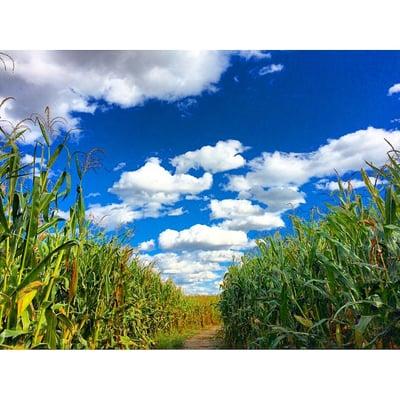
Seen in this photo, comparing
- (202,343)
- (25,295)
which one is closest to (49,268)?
(25,295)

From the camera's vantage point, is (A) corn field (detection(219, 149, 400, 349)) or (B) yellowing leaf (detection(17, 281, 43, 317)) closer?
(B) yellowing leaf (detection(17, 281, 43, 317))

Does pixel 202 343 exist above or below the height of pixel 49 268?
below

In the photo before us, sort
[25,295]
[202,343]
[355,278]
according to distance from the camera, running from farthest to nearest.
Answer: [202,343] < [355,278] < [25,295]

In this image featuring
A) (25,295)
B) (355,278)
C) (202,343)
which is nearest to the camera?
(25,295)

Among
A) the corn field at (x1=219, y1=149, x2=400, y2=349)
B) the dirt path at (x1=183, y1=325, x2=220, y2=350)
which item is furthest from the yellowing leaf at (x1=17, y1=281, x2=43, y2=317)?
the dirt path at (x1=183, y1=325, x2=220, y2=350)

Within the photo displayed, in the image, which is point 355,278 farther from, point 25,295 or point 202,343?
point 202,343

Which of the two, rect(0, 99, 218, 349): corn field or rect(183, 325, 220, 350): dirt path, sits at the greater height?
rect(0, 99, 218, 349): corn field

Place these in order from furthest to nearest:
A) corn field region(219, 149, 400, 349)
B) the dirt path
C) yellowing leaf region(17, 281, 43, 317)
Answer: the dirt path, corn field region(219, 149, 400, 349), yellowing leaf region(17, 281, 43, 317)

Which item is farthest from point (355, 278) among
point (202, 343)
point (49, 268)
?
point (202, 343)

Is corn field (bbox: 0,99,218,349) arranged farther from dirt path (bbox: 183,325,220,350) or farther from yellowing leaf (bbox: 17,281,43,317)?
dirt path (bbox: 183,325,220,350)

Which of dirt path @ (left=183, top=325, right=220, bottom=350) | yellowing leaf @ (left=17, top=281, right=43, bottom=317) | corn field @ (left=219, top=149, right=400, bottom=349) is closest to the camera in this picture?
yellowing leaf @ (left=17, top=281, right=43, bottom=317)

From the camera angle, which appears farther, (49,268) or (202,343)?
(202,343)
